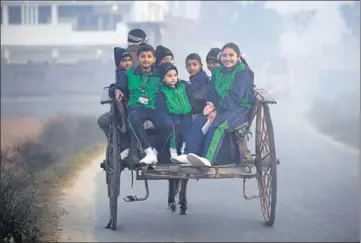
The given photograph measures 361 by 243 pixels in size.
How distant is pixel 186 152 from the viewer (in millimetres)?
2898

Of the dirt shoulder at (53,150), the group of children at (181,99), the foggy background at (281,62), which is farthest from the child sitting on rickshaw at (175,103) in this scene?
the foggy background at (281,62)

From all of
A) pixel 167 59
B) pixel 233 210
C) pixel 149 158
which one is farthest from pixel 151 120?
pixel 233 210

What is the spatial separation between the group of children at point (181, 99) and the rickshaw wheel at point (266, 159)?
8 cm

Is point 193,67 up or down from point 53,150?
up

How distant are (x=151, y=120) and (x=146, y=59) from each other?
270mm

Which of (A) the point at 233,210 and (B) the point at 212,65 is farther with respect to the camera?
(A) the point at 233,210

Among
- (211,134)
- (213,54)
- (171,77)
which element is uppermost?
(213,54)

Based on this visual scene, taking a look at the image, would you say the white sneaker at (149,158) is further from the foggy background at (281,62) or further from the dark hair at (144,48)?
the foggy background at (281,62)

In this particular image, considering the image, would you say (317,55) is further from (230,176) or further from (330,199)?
(230,176)

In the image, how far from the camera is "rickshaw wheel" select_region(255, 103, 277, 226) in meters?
2.91

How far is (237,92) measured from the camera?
115 inches

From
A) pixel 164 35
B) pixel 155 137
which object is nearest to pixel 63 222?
pixel 155 137

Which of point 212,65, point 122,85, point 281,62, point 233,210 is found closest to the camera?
point 122,85

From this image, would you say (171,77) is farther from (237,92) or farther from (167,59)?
(237,92)
